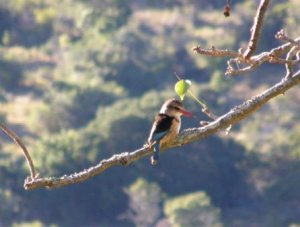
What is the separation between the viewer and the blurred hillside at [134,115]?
3744 centimetres

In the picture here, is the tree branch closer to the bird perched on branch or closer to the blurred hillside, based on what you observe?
the bird perched on branch

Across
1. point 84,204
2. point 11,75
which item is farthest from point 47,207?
point 11,75

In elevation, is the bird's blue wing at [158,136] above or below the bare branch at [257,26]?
above

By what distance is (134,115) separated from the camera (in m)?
40.2

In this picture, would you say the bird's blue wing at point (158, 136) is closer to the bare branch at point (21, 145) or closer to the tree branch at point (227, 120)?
the tree branch at point (227, 120)

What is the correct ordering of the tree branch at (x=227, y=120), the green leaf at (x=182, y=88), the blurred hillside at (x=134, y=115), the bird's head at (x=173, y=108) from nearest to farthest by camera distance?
the tree branch at (x=227, y=120)
the green leaf at (x=182, y=88)
the bird's head at (x=173, y=108)
the blurred hillside at (x=134, y=115)

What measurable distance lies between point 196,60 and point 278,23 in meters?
4.65

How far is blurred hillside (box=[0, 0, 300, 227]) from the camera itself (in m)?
37.4

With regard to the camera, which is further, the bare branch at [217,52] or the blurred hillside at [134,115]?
the blurred hillside at [134,115]

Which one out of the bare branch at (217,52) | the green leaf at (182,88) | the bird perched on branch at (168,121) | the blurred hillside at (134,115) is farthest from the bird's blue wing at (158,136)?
the blurred hillside at (134,115)

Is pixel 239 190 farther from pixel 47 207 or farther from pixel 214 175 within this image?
pixel 47 207

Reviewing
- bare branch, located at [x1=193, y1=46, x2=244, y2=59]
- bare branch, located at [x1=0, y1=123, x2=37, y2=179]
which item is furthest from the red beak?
bare branch, located at [x1=0, y1=123, x2=37, y2=179]

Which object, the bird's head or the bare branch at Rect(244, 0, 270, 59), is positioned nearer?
the bare branch at Rect(244, 0, 270, 59)

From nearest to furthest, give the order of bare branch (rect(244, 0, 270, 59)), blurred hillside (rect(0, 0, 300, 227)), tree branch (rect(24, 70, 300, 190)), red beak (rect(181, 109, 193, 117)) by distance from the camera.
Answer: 1. bare branch (rect(244, 0, 270, 59))
2. tree branch (rect(24, 70, 300, 190))
3. red beak (rect(181, 109, 193, 117))
4. blurred hillside (rect(0, 0, 300, 227))
